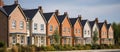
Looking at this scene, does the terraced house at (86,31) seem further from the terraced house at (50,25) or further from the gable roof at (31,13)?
the gable roof at (31,13)

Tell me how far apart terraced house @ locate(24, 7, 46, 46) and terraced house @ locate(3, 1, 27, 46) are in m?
2.89

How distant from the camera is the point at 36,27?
67.1 meters

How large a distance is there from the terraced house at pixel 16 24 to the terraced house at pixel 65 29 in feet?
52.9

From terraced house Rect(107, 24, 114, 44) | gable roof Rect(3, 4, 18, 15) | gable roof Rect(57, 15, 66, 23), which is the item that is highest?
gable roof Rect(3, 4, 18, 15)

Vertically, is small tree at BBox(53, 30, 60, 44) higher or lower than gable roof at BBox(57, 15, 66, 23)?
lower

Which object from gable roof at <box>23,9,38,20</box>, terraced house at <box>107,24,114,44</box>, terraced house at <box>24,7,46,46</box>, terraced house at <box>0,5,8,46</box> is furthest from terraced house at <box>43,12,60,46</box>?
terraced house at <box>107,24,114,44</box>

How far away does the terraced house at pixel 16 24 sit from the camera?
194 ft

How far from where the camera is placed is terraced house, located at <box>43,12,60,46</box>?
70.8 m

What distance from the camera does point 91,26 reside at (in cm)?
9519

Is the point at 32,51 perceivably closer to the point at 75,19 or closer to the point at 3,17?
the point at 3,17

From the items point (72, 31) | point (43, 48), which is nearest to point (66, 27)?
point (72, 31)

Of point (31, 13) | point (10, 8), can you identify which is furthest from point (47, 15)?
point (10, 8)

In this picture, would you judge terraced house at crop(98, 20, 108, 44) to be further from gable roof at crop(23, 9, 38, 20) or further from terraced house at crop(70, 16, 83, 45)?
gable roof at crop(23, 9, 38, 20)

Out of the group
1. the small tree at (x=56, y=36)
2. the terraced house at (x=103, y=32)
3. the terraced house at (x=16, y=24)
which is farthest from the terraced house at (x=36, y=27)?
the terraced house at (x=103, y=32)
